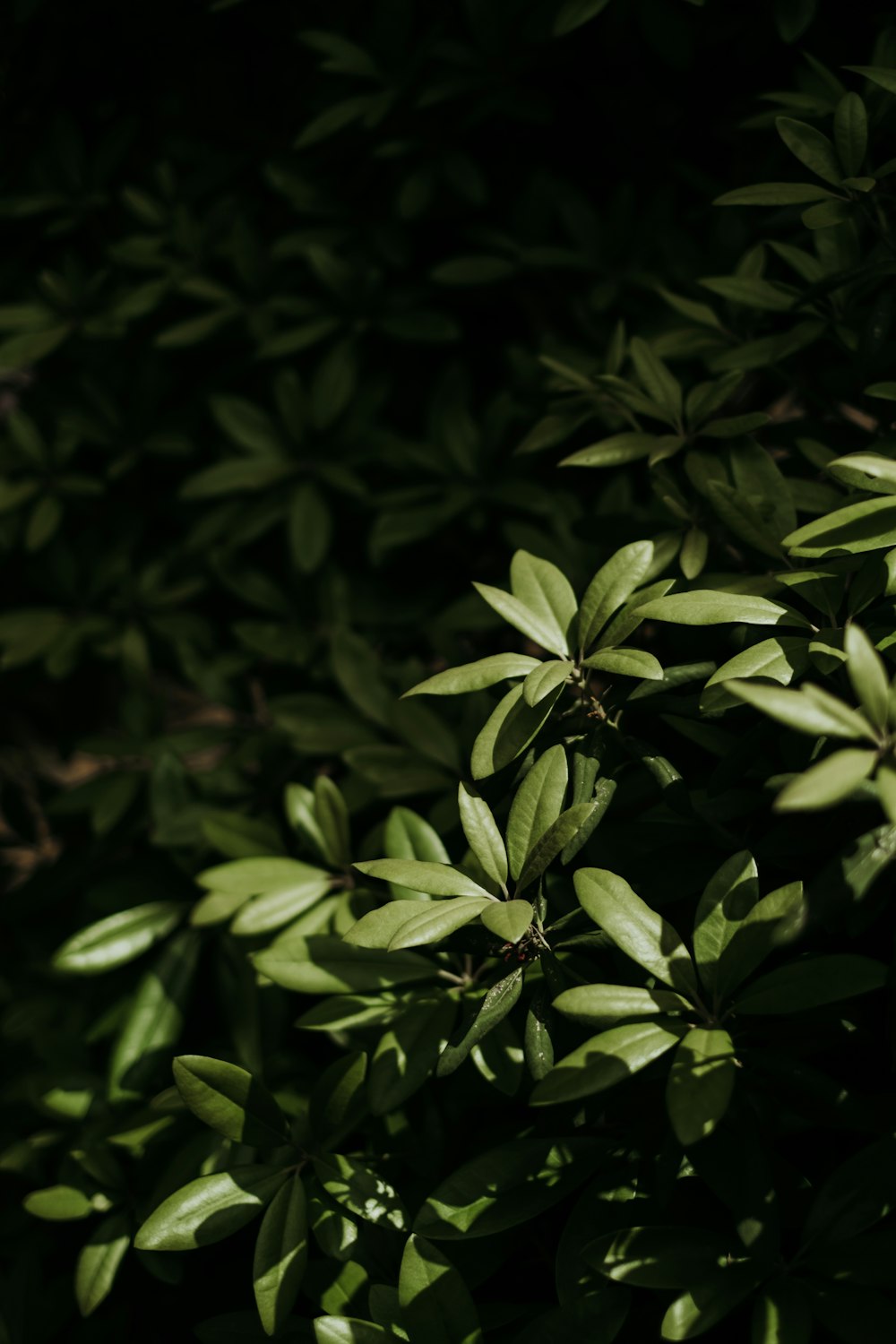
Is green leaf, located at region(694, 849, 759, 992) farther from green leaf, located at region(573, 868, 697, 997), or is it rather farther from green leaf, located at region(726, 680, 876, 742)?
green leaf, located at region(726, 680, 876, 742)

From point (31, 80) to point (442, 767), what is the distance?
1547mm

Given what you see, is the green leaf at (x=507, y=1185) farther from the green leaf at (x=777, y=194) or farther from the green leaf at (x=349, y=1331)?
the green leaf at (x=777, y=194)

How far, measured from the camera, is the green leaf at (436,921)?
0.76m

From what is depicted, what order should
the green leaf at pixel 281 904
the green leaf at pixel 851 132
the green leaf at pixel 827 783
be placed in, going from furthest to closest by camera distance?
1. the green leaf at pixel 281 904
2. the green leaf at pixel 851 132
3. the green leaf at pixel 827 783

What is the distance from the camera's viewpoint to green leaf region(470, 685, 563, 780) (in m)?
0.83

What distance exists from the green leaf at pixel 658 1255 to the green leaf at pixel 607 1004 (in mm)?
199

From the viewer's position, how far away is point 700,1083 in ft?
2.26

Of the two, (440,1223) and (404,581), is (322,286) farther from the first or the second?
(440,1223)

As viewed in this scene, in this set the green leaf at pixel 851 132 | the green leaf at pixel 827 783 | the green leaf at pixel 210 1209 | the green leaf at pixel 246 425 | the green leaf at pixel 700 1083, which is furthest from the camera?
the green leaf at pixel 246 425

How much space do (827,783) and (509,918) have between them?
27 cm

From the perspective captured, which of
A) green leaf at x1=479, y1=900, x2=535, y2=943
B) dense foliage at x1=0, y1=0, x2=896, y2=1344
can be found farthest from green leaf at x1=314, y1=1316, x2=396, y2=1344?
green leaf at x1=479, y1=900, x2=535, y2=943

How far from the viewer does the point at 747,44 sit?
1539 millimetres

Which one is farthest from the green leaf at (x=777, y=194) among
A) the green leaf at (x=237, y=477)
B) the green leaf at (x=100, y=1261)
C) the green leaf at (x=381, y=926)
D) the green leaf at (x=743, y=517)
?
the green leaf at (x=100, y=1261)

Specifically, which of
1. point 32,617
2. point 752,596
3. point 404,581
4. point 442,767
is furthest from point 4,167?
point 752,596
